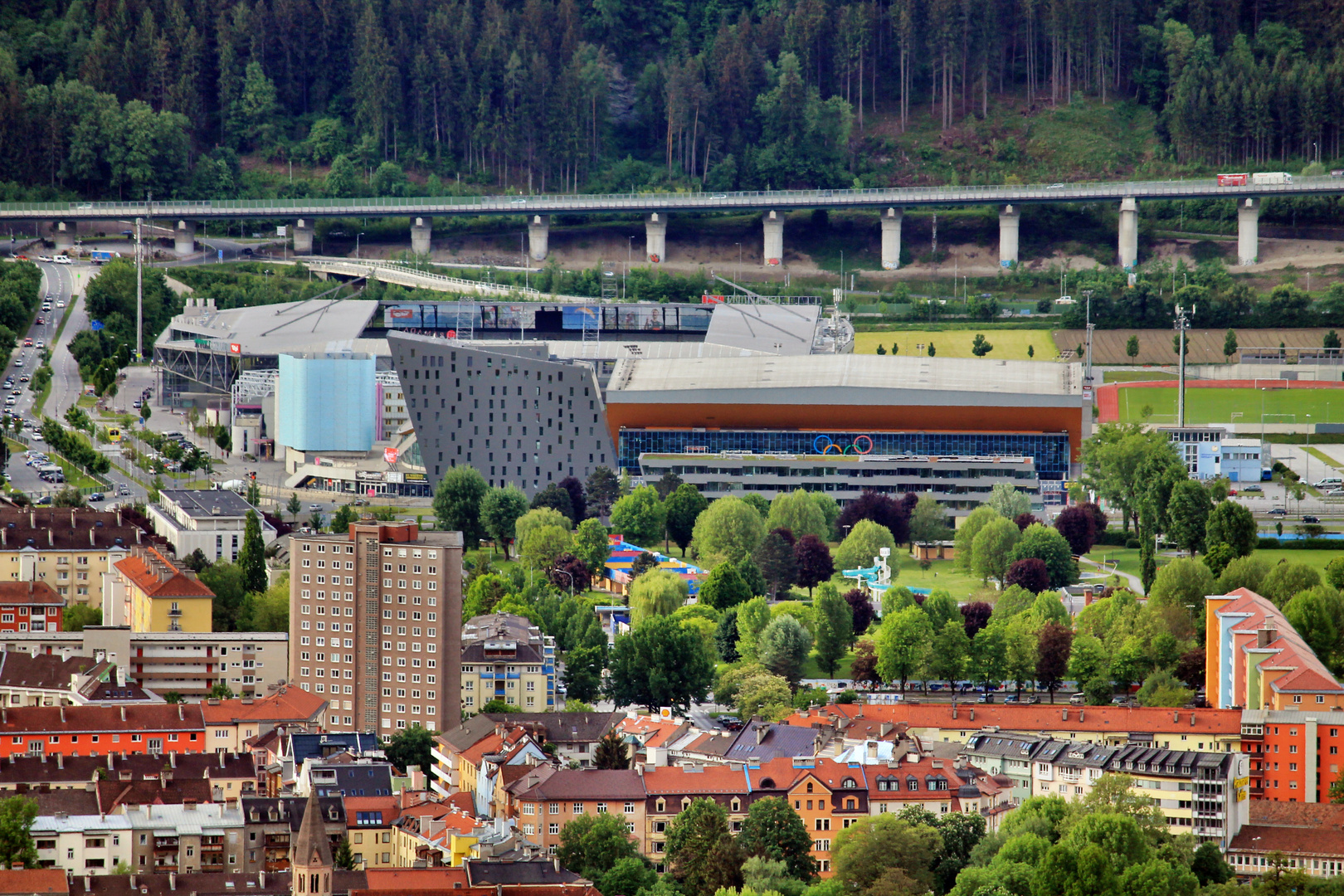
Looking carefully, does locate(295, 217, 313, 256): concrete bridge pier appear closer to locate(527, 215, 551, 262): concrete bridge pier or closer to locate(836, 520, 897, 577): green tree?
locate(527, 215, 551, 262): concrete bridge pier

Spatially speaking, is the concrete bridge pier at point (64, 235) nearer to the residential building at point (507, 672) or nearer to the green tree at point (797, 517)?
the green tree at point (797, 517)

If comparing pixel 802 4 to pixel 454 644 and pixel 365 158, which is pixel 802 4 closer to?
pixel 365 158

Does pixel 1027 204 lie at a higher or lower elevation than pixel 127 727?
higher

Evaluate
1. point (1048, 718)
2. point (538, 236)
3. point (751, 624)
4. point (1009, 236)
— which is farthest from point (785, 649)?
point (538, 236)

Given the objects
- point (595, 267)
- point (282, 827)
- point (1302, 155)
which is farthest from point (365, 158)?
point (282, 827)

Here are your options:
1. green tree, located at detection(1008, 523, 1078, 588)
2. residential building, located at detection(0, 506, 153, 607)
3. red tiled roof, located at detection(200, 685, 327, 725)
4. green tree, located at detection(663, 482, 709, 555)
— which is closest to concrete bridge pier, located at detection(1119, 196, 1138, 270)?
green tree, located at detection(663, 482, 709, 555)
